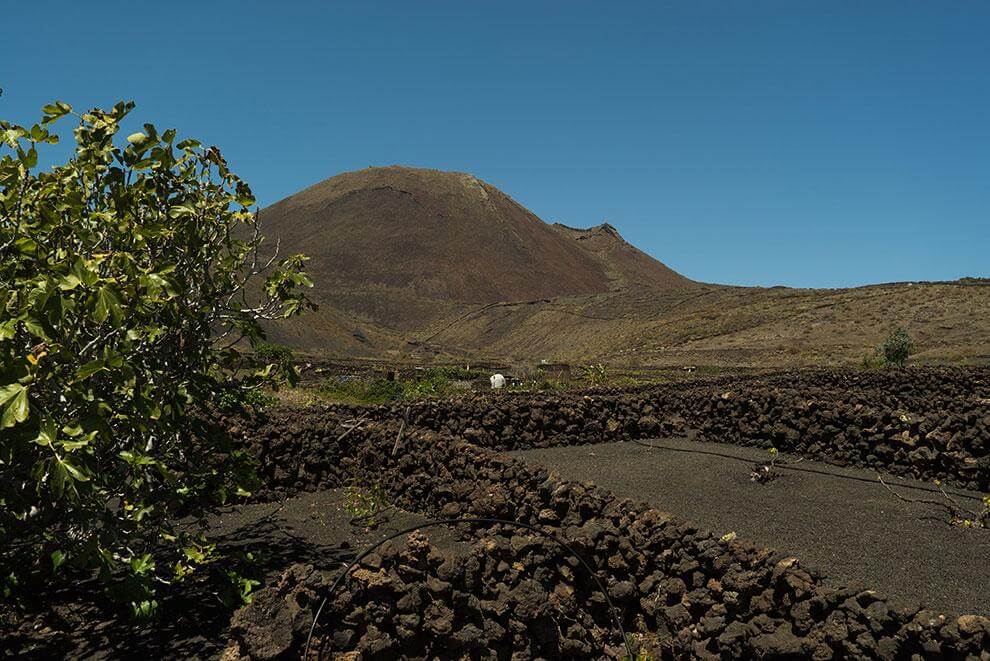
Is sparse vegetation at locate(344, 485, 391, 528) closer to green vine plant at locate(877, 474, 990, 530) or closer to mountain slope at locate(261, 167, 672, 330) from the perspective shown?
green vine plant at locate(877, 474, 990, 530)

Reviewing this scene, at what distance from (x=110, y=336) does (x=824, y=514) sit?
7953 mm

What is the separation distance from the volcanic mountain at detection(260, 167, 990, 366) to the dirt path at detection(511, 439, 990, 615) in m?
6.14

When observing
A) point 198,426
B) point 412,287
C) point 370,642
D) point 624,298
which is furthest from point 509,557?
point 412,287

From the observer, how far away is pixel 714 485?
10039 mm

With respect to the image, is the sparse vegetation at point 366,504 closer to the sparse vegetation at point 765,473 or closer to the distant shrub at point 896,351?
the sparse vegetation at point 765,473

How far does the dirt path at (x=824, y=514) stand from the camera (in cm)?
641

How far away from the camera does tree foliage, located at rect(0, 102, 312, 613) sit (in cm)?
401

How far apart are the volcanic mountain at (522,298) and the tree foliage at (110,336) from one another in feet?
3.18

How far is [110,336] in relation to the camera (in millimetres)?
4910

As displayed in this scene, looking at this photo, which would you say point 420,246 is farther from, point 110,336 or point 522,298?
point 110,336

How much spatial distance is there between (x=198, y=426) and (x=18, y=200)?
7.15 feet

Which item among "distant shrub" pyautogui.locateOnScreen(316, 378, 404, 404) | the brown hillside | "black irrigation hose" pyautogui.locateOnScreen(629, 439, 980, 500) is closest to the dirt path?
"black irrigation hose" pyautogui.locateOnScreen(629, 439, 980, 500)

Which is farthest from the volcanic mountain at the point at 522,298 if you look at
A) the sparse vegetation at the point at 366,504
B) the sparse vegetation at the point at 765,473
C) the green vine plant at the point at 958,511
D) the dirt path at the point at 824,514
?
the green vine plant at the point at 958,511

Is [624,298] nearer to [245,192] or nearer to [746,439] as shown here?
[746,439]
